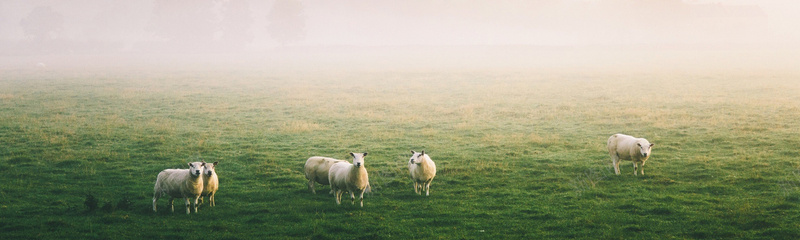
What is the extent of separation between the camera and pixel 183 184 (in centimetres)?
1260

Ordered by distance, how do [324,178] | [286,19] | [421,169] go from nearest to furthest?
1. [421,169]
2. [324,178]
3. [286,19]

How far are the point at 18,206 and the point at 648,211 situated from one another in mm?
15220

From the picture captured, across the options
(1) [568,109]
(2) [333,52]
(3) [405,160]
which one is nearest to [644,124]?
(1) [568,109]

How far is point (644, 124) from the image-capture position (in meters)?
26.2

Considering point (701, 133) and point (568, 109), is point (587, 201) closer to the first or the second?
point (701, 133)

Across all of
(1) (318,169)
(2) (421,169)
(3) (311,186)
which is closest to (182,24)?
(3) (311,186)

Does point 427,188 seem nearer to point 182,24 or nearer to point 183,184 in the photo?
point 183,184

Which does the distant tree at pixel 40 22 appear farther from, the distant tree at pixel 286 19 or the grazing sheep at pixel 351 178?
the grazing sheep at pixel 351 178

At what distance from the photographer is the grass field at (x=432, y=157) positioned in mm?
11922

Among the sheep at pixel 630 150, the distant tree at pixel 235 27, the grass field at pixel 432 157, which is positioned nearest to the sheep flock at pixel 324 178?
the sheep at pixel 630 150

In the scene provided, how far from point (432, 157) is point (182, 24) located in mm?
130742

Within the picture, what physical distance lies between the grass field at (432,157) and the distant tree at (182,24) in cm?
9812

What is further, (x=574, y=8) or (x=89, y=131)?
(x=574, y=8)

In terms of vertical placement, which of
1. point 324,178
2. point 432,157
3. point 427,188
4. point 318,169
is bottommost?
point 427,188
